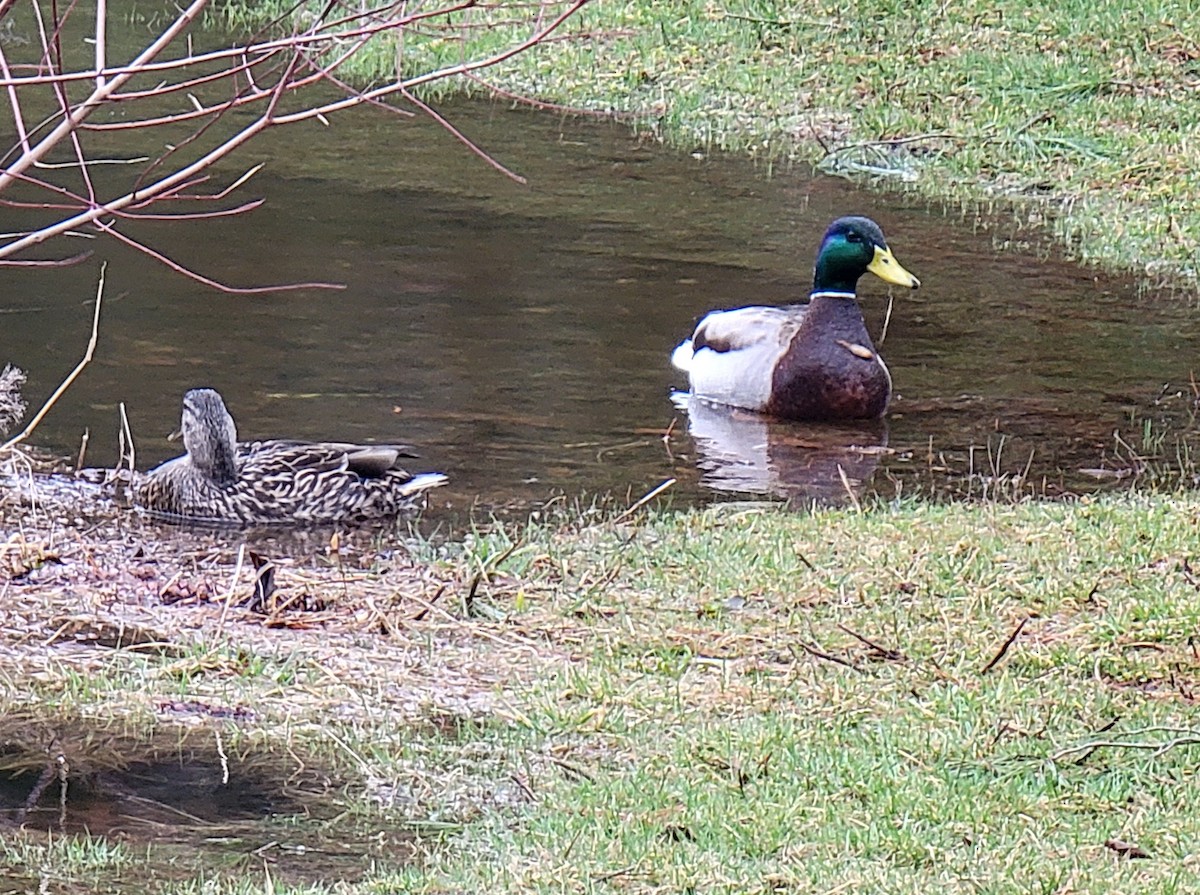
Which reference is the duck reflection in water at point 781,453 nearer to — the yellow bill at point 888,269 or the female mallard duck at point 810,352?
the female mallard duck at point 810,352

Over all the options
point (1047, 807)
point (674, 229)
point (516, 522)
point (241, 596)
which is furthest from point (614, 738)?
point (674, 229)

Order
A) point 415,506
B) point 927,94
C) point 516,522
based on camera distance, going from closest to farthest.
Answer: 1. point 516,522
2. point 415,506
3. point 927,94

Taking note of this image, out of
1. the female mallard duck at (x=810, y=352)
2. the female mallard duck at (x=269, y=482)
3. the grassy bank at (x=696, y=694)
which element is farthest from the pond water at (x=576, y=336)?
the grassy bank at (x=696, y=694)

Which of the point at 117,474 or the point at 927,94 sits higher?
the point at 927,94

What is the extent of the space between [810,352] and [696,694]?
5.22 metres

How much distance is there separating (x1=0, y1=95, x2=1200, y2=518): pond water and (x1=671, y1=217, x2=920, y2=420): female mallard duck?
0.15 m

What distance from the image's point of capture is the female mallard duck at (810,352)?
10.6 metres

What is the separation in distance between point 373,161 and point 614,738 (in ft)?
35.6

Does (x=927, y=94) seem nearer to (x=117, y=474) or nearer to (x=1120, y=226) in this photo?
(x=1120, y=226)

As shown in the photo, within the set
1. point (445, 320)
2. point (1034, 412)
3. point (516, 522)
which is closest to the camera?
point (516, 522)

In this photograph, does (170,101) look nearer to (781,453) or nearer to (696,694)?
(781,453)

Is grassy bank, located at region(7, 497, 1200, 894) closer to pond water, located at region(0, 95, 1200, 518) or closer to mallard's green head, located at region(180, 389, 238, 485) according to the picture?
mallard's green head, located at region(180, 389, 238, 485)

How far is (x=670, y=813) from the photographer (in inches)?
191

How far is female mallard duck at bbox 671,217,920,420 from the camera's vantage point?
1065cm
